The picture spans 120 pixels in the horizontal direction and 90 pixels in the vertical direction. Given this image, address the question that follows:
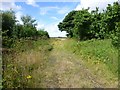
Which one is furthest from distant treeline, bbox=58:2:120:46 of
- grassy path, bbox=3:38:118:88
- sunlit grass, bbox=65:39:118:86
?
grassy path, bbox=3:38:118:88

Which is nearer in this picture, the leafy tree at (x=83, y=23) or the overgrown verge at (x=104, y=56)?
the overgrown verge at (x=104, y=56)

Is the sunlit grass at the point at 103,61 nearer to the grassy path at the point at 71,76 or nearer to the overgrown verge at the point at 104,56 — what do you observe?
the overgrown verge at the point at 104,56

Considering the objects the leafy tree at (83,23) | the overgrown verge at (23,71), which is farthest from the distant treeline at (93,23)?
the overgrown verge at (23,71)

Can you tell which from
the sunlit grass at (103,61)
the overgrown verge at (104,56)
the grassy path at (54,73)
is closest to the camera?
the grassy path at (54,73)

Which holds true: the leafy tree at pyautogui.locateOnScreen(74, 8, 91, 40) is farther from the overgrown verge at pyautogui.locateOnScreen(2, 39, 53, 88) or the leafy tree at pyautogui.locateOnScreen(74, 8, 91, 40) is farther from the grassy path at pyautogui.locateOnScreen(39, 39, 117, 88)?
the overgrown verge at pyautogui.locateOnScreen(2, 39, 53, 88)

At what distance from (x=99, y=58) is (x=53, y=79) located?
7.62 feet

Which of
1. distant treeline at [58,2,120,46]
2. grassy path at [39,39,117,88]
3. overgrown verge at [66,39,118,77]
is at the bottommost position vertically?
grassy path at [39,39,117,88]

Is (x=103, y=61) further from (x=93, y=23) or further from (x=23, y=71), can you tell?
(x=93, y=23)

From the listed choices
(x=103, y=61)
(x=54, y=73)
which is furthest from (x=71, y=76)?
(x=103, y=61)

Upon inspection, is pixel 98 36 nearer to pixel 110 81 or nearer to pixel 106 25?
pixel 106 25

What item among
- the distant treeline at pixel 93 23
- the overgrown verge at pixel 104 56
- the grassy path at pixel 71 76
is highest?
the distant treeline at pixel 93 23

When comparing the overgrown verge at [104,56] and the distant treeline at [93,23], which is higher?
the distant treeline at [93,23]

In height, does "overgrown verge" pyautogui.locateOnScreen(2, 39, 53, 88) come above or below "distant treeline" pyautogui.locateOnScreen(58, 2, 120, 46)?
below

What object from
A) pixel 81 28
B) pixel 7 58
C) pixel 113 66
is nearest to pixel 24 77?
pixel 7 58
